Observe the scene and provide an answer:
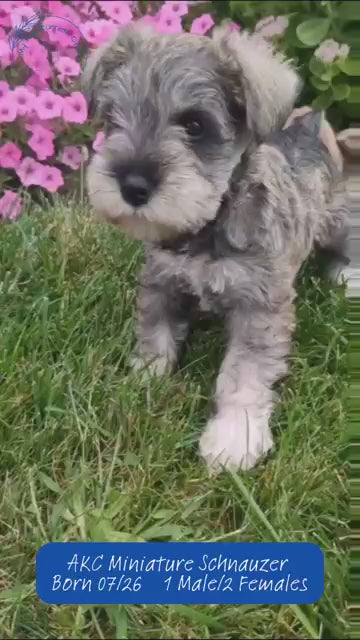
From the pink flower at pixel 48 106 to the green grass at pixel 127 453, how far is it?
0.65 m

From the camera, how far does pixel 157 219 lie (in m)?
1.95

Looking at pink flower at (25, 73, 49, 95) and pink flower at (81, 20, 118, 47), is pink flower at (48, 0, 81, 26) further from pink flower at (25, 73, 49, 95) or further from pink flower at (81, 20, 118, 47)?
pink flower at (25, 73, 49, 95)

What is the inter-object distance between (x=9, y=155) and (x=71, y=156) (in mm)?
262

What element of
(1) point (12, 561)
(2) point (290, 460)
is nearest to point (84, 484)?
(1) point (12, 561)

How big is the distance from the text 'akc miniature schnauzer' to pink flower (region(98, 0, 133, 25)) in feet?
3.76

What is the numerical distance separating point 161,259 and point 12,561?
2.96 feet

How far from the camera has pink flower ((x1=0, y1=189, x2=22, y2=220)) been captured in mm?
3094

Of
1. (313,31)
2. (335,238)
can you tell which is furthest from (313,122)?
(313,31)

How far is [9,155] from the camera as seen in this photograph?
126 inches

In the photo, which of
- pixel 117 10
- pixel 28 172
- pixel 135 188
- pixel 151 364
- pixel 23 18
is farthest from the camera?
pixel 117 10

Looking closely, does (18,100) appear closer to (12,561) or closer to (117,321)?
(117,321)

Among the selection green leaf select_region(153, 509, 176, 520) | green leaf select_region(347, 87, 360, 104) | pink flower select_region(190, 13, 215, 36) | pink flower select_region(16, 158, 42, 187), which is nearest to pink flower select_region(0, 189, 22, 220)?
pink flower select_region(16, 158, 42, 187)

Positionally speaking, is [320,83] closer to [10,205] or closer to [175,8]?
[175,8]

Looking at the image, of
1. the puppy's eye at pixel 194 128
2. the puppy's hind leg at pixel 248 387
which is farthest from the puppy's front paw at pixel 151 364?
the puppy's eye at pixel 194 128
